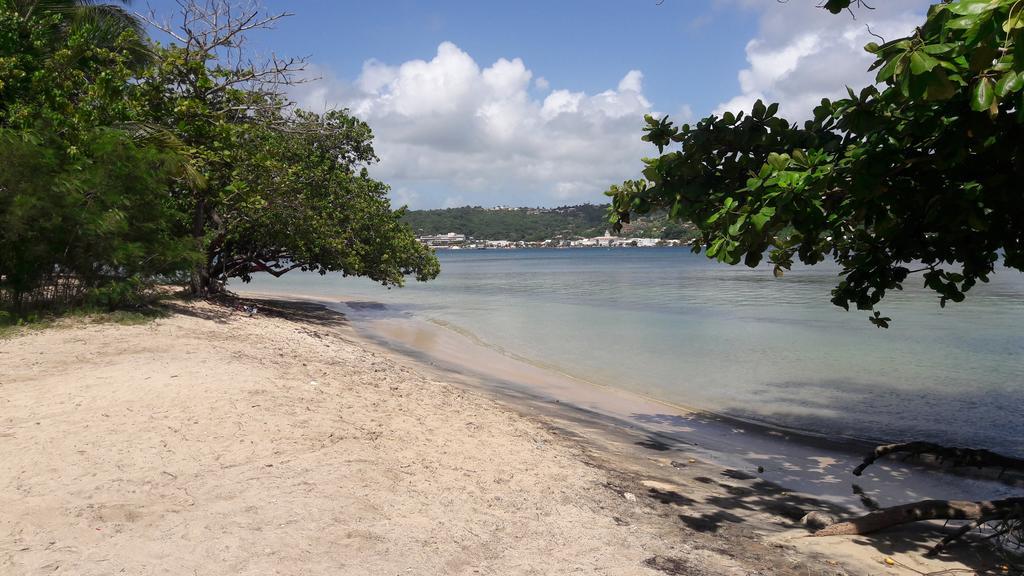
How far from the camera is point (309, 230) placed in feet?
54.4

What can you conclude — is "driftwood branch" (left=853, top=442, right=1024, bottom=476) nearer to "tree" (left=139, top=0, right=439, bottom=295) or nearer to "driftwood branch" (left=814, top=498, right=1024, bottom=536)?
"driftwood branch" (left=814, top=498, right=1024, bottom=536)

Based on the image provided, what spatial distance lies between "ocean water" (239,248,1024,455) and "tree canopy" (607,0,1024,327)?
453 centimetres

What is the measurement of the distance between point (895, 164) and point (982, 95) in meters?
1.32

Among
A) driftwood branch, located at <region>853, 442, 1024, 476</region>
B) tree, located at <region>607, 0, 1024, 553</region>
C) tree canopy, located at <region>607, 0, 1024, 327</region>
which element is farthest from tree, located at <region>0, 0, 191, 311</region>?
driftwood branch, located at <region>853, 442, 1024, 476</region>

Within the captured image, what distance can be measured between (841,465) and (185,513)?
24.0 ft

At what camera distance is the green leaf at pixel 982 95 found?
125 inches

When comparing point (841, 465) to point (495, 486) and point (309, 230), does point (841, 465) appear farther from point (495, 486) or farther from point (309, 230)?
point (309, 230)

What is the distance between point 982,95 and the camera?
10.5 ft

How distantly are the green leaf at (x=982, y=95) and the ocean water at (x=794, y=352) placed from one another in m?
7.53

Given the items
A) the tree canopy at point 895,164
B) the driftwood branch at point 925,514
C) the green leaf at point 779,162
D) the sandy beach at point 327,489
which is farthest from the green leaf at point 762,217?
the driftwood branch at point 925,514

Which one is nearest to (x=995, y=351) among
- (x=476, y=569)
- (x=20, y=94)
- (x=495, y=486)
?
(x=495, y=486)

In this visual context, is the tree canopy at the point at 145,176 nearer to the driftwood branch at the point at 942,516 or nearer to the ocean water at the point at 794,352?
the ocean water at the point at 794,352

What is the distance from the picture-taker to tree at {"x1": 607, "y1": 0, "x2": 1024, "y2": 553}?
10.7 feet

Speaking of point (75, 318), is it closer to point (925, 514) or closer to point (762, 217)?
point (762, 217)
